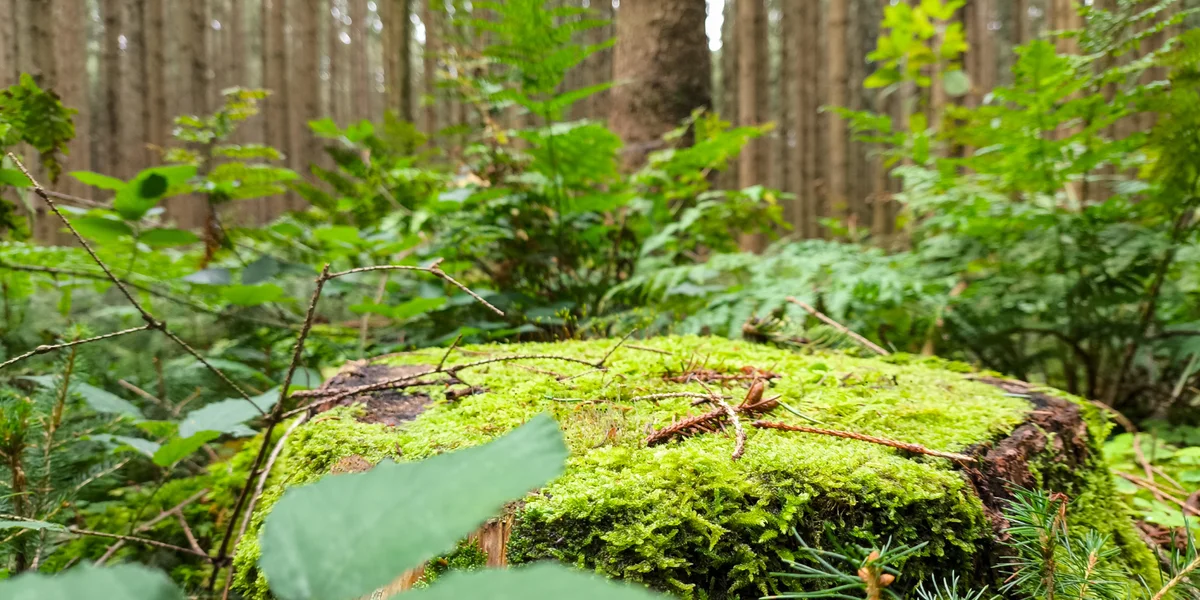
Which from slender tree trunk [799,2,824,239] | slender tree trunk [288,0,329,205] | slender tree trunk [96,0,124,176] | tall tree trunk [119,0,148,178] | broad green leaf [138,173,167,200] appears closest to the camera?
broad green leaf [138,173,167,200]

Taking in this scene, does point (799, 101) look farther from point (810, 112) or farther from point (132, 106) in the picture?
point (132, 106)

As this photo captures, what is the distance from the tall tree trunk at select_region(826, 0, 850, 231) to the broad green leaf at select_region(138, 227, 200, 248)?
8.47 metres

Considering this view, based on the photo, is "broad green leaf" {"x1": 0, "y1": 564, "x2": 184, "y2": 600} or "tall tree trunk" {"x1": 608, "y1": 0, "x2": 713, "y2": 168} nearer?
"broad green leaf" {"x1": 0, "y1": 564, "x2": 184, "y2": 600}

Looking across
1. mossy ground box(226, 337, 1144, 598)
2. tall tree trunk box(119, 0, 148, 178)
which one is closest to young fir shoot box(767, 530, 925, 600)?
mossy ground box(226, 337, 1144, 598)

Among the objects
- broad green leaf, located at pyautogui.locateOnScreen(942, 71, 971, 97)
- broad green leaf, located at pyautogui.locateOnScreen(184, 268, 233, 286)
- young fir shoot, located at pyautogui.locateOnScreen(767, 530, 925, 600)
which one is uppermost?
broad green leaf, located at pyautogui.locateOnScreen(942, 71, 971, 97)

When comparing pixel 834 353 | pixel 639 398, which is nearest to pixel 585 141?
pixel 834 353

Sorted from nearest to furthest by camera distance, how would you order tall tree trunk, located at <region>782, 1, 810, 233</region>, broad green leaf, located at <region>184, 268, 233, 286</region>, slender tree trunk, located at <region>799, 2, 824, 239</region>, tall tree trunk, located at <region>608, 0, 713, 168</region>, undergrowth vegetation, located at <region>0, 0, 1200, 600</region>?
undergrowth vegetation, located at <region>0, 0, 1200, 600</region>
broad green leaf, located at <region>184, 268, 233, 286</region>
tall tree trunk, located at <region>608, 0, 713, 168</region>
slender tree trunk, located at <region>799, 2, 824, 239</region>
tall tree trunk, located at <region>782, 1, 810, 233</region>

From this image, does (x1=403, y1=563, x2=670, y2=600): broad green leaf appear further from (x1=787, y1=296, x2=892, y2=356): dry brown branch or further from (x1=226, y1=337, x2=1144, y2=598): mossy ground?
(x1=787, y1=296, x2=892, y2=356): dry brown branch

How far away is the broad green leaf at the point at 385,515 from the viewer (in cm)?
38

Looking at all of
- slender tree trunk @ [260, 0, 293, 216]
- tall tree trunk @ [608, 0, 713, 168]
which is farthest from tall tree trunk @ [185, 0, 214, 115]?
tall tree trunk @ [608, 0, 713, 168]

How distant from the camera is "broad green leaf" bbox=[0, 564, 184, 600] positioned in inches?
13.6

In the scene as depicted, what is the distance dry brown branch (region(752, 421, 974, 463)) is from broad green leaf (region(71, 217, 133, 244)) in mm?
2359

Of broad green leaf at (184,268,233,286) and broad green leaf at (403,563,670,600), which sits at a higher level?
broad green leaf at (184,268,233,286)

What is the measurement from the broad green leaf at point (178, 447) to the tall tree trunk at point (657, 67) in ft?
11.2
